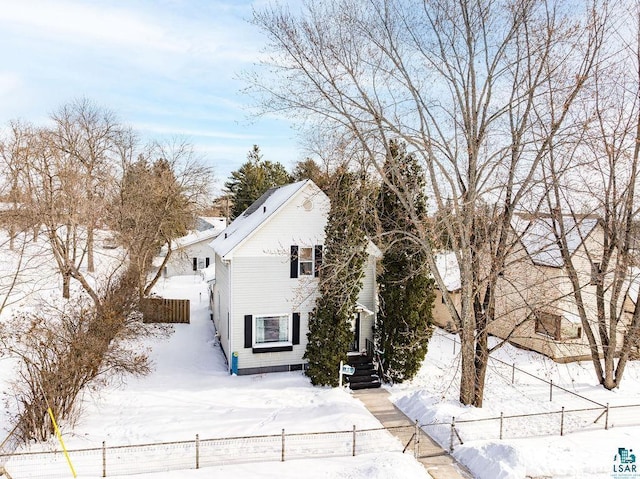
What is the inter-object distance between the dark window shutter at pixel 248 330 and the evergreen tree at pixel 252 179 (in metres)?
27.8

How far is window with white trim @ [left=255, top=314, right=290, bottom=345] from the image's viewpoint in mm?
15516

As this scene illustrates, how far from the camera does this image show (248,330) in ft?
Result: 49.5

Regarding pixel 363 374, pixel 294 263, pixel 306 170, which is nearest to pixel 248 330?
pixel 294 263

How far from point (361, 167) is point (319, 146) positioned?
1.42m

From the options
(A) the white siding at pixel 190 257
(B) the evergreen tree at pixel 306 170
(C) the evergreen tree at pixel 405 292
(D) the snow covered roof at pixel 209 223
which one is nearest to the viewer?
(C) the evergreen tree at pixel 405 292

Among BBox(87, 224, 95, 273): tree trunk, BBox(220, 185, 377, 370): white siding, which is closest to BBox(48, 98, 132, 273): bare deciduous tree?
BBox(87, 224, 95, 273): tree trunk

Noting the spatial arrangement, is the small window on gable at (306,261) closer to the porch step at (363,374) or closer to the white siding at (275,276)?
the white siding at (275,276)

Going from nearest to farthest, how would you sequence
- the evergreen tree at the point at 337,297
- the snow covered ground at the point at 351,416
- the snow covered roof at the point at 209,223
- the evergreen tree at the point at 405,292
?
the snow covered ground at the point at 351,416 < the evergreen tree at the point at 337,297 < the evergreen tree at the point at 405,292 < the snow covered roof at the point at 209,223

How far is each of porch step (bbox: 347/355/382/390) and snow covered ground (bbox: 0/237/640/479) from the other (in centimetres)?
64

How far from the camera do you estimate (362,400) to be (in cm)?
1343

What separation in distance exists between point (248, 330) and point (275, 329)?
1079 millimetres

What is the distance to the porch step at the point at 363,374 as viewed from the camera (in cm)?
1448

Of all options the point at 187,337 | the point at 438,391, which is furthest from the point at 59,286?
the point at 438,391

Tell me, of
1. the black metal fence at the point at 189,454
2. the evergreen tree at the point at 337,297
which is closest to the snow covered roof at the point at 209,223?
the evergreen tree at the point at 337,297
